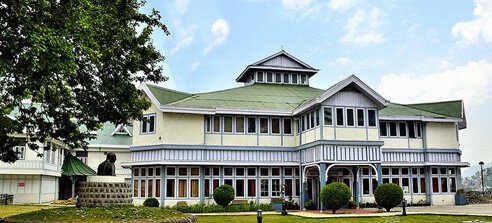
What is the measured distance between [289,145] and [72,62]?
19295 mm

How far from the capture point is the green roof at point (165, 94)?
26.5m

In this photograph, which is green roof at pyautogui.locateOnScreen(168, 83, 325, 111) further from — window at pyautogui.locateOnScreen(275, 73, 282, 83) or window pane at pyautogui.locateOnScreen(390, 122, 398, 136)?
window pane at pyautogui.locateOnScreen(390, 122, 398, 136)

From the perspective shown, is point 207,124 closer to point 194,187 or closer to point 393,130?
point 194,187

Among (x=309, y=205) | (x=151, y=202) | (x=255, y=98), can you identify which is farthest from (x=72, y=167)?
(x=309, y=205)

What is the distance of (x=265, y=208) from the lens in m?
25.7

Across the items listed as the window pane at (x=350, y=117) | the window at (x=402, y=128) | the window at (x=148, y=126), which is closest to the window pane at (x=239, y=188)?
the window at (x=148, y=126)

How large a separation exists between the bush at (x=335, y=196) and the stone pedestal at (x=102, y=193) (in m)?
11.6

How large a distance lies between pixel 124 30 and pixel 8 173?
2395cm

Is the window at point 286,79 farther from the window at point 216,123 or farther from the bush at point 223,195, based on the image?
the bush at point 223,195

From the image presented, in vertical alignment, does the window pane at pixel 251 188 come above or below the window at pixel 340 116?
below

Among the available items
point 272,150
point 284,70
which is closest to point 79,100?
point 272,150

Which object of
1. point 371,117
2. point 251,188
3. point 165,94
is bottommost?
point 251,188

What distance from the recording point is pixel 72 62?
991 cm

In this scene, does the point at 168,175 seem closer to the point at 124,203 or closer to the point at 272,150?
the point at 272,150
